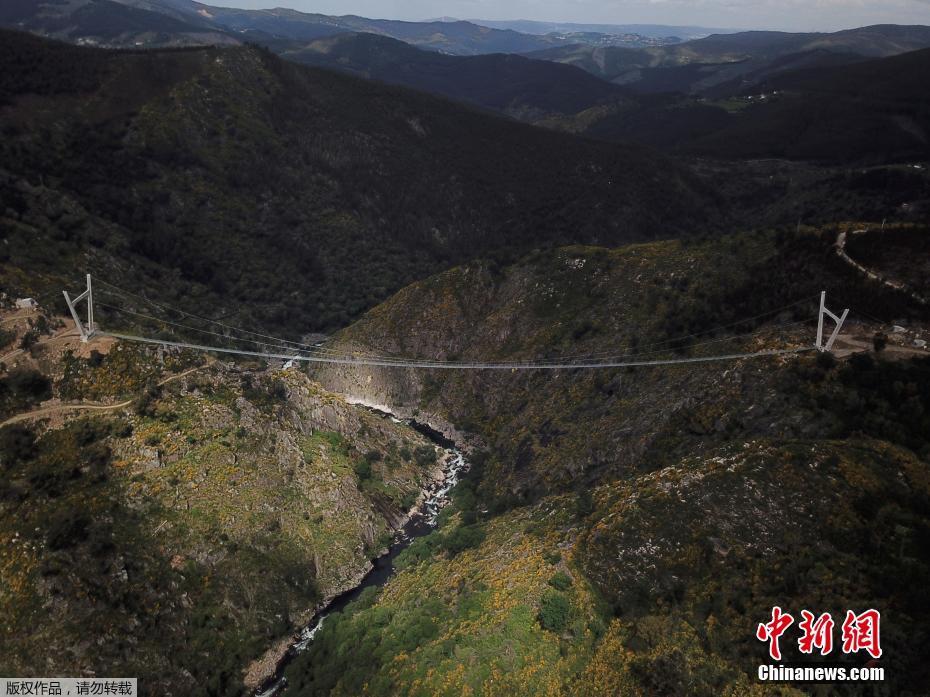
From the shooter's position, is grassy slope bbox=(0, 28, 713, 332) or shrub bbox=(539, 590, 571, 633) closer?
shrub bbox=(539, 590, 571, 633)

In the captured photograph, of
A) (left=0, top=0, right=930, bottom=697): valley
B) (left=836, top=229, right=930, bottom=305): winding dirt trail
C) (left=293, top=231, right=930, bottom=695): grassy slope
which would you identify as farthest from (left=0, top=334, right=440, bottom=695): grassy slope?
(left=836, top=229, right=930, bottom=305): winding dirt trail

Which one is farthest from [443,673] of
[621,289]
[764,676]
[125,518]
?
[621,289]

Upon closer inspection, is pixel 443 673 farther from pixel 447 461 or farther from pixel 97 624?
pixel 447 461

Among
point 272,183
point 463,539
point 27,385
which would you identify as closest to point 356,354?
point 463,539

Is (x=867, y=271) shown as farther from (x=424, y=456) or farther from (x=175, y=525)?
(x=175, y=525)

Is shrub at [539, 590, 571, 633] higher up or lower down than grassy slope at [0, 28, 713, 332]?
lower down

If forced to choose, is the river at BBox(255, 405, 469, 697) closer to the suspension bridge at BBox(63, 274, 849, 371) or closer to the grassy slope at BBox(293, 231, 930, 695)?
the grassy slope at BBox(293, 231, 930, 695)
